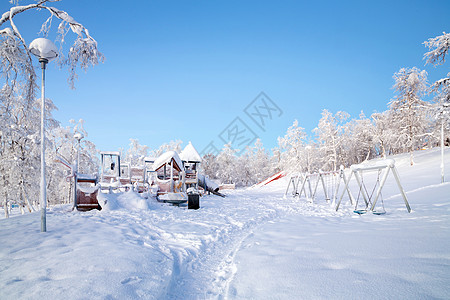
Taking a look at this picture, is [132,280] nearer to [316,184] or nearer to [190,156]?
[316,184]

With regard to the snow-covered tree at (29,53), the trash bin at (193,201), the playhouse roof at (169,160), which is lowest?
the trash bin at (193,201)

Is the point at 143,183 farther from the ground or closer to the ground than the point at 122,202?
farther from the ground

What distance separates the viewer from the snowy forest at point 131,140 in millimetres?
7744

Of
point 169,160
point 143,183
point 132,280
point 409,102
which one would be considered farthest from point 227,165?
point 132,280

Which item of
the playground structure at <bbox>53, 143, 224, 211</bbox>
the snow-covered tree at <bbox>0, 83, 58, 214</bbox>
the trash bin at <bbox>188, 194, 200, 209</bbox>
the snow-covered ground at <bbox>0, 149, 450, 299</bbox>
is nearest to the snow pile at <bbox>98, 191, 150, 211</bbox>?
the playground structure at <bbox>53, 143, 224, 211</bbox>

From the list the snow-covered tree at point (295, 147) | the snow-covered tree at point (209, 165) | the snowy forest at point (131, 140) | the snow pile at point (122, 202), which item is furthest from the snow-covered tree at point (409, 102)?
the snow-covered tree at point (209, 165)

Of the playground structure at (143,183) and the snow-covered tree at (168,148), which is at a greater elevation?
the snow-covered tree at (168,148)

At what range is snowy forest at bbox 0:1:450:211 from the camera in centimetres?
774

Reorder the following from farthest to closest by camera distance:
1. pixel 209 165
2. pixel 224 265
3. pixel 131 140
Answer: pixel 209 165 < pixel 131 140 < pixel 224 265

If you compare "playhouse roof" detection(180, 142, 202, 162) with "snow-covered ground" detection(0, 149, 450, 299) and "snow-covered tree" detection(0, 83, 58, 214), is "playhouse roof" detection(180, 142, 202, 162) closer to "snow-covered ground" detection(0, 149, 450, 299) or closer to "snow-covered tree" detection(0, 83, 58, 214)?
"snow-covered tree" detection(0, 83, 58, 214)

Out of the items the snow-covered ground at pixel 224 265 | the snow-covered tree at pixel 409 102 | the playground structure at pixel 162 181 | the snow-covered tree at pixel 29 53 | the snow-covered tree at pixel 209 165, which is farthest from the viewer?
the snow-covered tree at pixel 209 165

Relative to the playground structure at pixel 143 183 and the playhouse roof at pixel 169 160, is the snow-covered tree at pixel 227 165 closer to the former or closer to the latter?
the playground structure at pixel 143 183

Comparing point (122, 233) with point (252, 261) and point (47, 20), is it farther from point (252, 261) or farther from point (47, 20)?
point (47, 20)

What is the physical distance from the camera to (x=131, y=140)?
5338 cm
